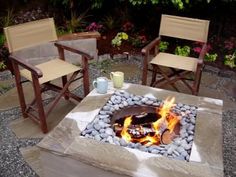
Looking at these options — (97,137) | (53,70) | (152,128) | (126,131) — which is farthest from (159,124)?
(53,70)

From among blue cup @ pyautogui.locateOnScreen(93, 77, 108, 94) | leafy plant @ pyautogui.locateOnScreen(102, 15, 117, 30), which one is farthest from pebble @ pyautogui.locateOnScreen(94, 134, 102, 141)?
leafy plant @ pyautogui.locateOnScreen(102, 15, 117, 30)

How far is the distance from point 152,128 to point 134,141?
246 mm

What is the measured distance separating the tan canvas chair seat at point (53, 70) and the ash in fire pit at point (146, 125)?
617 mm

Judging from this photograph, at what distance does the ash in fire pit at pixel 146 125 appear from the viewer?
2.05m

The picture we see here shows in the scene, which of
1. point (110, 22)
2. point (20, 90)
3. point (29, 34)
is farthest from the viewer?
point (110, 22)

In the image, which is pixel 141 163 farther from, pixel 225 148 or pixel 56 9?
pixel 56 9

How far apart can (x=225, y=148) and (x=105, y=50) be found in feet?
7.78

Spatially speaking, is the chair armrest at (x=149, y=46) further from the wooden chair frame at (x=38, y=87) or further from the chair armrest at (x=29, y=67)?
the chair armrest at (x=29, y=67)

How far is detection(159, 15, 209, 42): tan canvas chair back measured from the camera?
3.46 m

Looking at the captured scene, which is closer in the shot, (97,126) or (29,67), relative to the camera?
(97,126)

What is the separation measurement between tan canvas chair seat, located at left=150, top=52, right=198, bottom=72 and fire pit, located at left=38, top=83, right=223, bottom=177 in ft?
2.23

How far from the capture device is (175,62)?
333 cm

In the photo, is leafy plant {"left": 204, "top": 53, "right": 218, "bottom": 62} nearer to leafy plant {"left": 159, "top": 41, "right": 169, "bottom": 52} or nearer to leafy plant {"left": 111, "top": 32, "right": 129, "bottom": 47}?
leafy plant {"left": 159, "top": 41, "right": 169, "bottom": 52}

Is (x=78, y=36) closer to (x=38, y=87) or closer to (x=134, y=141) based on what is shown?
(x=38, y=87)
